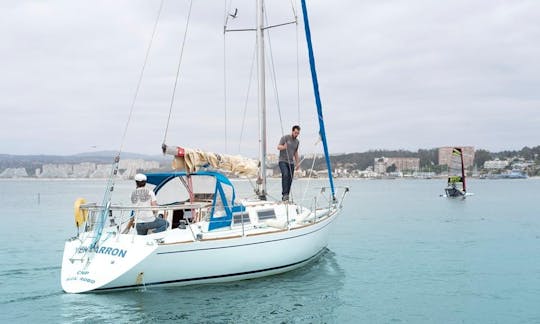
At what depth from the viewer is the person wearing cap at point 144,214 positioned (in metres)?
11.7

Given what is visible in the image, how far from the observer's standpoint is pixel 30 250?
2080cm

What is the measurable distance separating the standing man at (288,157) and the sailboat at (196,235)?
71 cm

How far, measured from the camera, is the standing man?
53.1 ft

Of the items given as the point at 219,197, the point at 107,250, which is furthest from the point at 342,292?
the point at 107,250

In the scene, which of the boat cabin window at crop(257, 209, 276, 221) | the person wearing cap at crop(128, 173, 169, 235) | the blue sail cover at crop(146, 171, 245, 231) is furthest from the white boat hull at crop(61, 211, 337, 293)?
the boat cabin window at crop(257, 209, 276, 221)

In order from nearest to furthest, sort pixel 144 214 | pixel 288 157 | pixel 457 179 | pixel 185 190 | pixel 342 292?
pixel 144 214 → pixel 342 292 → pixel 185 190 → pixel 288 157 → pixel 457 179

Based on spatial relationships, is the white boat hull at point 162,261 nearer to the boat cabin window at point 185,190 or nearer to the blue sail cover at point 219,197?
the blue sail cover at point 219,197

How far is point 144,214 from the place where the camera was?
460 inches

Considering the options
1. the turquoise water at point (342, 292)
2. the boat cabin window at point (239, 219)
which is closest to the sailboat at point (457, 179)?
the turquoise water at point (342, 292)

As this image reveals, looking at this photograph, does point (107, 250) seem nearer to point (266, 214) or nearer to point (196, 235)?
point (196, 235)

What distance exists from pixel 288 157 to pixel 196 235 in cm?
554

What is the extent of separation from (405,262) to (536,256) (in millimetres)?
5042

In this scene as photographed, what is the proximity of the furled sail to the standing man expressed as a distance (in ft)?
2.72

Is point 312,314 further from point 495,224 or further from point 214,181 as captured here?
point 495,224
